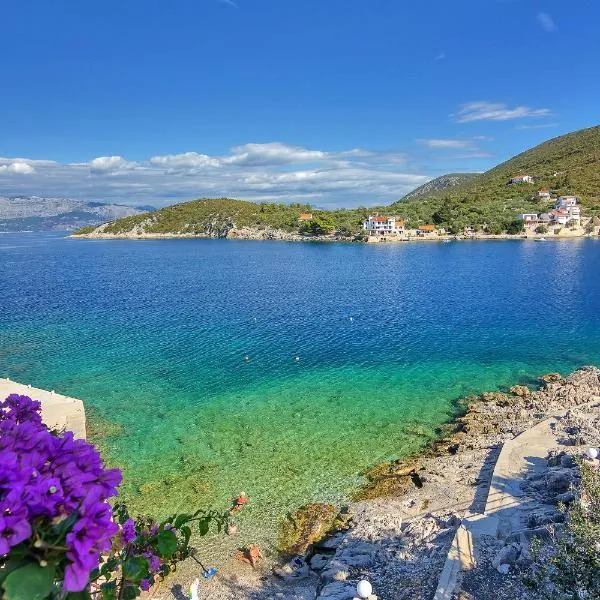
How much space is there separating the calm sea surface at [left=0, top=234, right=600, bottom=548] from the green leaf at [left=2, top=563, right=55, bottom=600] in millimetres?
15659

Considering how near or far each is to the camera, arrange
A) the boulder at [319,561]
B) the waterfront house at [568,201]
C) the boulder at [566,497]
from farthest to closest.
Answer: the waterfront house at [568,201]
the boulder at [319,561]
the boulder at [566,497]

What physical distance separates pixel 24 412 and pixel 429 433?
2137 cm

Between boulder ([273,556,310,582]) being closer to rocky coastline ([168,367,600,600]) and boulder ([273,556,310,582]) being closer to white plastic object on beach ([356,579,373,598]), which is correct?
rocky coastline ([168,367,600,600])

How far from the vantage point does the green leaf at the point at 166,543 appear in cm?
342

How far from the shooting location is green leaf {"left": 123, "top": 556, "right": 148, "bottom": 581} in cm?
312

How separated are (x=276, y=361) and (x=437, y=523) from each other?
65.2 feet

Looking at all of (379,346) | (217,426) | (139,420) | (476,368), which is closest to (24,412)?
(217,426)

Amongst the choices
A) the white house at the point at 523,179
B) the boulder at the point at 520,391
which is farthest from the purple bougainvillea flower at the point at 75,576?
the white house at the point at 523,179

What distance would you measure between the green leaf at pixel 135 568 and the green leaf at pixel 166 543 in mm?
240

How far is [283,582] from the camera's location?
545 inches

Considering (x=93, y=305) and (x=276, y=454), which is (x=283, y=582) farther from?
(x=93, y=305)

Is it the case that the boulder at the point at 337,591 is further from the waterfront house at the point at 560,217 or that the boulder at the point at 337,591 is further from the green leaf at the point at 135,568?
the waterfront house at the point at 560,217

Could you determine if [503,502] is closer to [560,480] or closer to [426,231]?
[560,480]

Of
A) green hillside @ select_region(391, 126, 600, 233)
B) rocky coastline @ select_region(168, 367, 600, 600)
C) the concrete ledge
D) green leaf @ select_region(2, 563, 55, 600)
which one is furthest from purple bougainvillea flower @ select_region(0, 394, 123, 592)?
green hillside @ select_region(391, 126, 600, 233)
